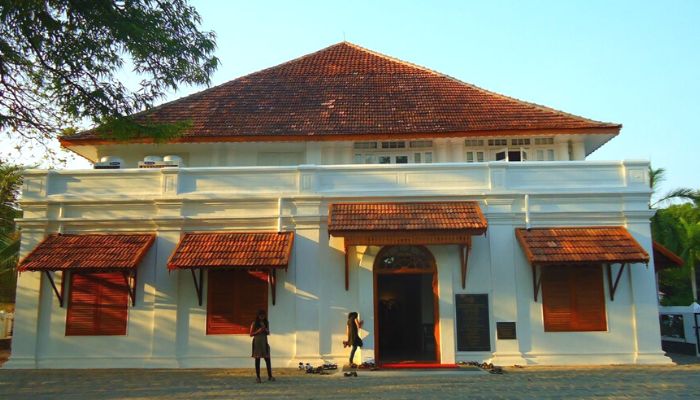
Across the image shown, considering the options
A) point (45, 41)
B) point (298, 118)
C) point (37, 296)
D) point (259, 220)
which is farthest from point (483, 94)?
point (37, 296)

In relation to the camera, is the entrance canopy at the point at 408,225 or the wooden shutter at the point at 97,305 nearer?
the entrance canopy at the point at 408,225

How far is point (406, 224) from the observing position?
40.8 feet

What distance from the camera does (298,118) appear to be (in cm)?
1705

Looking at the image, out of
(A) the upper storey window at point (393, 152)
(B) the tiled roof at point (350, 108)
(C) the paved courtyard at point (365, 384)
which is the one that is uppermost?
(B) the tiled roof at point (350, 108)

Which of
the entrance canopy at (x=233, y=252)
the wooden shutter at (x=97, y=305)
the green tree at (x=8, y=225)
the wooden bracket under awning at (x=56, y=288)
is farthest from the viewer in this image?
the green tree at (x=8, y=225)

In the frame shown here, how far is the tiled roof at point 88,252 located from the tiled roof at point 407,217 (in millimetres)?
4307

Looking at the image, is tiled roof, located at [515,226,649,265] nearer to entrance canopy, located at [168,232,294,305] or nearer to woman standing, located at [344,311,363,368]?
woman standing, located at [344,311,363,368]

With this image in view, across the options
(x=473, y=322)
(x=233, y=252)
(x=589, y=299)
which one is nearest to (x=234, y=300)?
(x=233, y=252)

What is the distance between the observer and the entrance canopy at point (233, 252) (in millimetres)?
12172

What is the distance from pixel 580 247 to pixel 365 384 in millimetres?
5544

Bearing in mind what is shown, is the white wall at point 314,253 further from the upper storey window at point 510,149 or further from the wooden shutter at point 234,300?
the upper storey window at point 510,149

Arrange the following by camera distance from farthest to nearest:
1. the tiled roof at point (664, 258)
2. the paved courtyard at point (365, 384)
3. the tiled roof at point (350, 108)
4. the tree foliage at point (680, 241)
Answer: the tree foliage at point (680, 241) → the tiled roof at point (350, 108) → the tiled roof at point (664, 258) → the paved courtyard at point (365, 384)

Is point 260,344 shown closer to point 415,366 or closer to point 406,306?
point 415,366

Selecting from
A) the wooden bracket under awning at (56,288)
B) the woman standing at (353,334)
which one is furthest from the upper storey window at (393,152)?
the wooden bracket under awning at (56,288)
